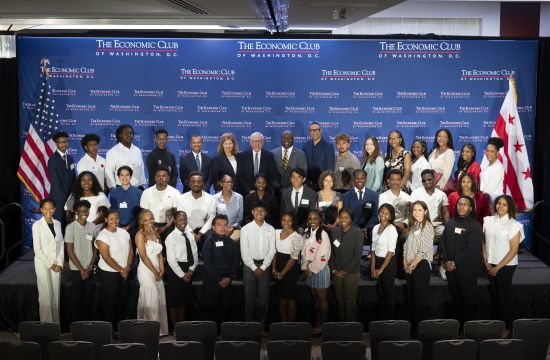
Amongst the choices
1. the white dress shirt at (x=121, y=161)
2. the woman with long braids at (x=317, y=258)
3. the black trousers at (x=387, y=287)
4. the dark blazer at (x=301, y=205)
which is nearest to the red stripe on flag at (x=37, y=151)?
the white dress shirt at (x=121, y=161)

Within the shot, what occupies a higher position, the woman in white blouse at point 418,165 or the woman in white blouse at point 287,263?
the woman in white blouse at point 418,165

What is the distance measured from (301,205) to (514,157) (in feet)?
12.1

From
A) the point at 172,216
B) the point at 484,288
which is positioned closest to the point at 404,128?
the point at 484,288

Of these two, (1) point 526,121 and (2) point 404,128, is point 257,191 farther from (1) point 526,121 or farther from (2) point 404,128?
(1) point 526,121

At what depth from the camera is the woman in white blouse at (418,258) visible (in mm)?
9062

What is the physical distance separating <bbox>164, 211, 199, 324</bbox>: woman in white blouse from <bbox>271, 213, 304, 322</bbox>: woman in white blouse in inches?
37.4

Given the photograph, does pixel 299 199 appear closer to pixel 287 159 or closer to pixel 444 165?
pixel 287 159

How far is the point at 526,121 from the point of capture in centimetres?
1177

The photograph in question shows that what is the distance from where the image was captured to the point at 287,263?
29.8ft

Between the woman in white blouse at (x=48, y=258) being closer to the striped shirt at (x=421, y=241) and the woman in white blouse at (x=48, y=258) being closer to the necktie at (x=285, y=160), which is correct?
the necktie at (x=285, y=160)

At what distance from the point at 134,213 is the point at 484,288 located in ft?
14.1

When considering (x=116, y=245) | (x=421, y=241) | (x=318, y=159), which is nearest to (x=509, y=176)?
(x=318, y=159)

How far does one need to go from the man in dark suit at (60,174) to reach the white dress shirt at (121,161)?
54 cm

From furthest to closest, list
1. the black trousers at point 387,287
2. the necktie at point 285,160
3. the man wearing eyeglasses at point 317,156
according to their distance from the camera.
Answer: the man wearing eyeglasses at point 317,156 → the necktie at point 285,160 → the black trousers at point 387,287
